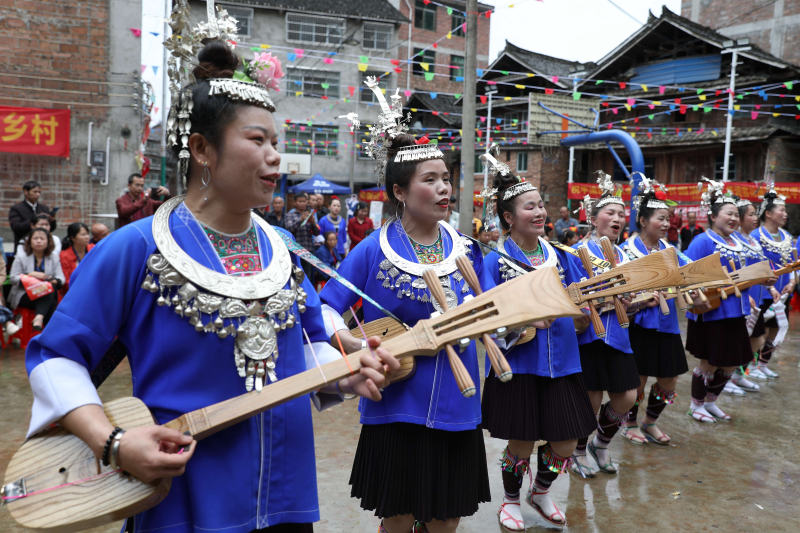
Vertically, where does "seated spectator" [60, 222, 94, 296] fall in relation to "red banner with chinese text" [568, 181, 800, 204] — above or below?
below

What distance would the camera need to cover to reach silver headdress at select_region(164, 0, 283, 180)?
1.70 metres

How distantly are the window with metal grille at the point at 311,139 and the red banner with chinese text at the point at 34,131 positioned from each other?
14.9m

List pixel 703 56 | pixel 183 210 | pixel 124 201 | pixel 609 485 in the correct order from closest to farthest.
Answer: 1. pixel 183 210
2. pixel 609 485
3. pixel 124 201
4. pixel 703 56

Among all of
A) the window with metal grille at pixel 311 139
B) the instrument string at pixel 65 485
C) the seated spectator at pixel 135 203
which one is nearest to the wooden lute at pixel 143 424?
the instrument string at pixel 65 485

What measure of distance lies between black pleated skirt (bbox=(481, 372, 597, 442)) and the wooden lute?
1785 mm

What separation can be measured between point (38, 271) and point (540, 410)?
622cm

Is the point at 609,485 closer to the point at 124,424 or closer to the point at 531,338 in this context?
the point at 531,338

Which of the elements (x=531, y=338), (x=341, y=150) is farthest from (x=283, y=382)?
(x=341, y=150)

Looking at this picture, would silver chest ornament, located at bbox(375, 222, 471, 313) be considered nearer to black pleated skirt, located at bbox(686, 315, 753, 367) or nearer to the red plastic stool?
black pleated skirt, located at bbox(686, 315, 753, 367)

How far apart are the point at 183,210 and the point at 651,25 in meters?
21.9

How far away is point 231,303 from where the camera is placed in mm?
1616

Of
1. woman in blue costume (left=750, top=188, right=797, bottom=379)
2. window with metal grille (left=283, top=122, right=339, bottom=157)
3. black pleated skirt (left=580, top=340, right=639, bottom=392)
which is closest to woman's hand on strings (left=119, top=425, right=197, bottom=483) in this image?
black pleated skirt (left=580, top=340, right=639, bottom=392)

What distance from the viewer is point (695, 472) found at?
4.45 metres

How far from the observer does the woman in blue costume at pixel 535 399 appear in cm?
339
